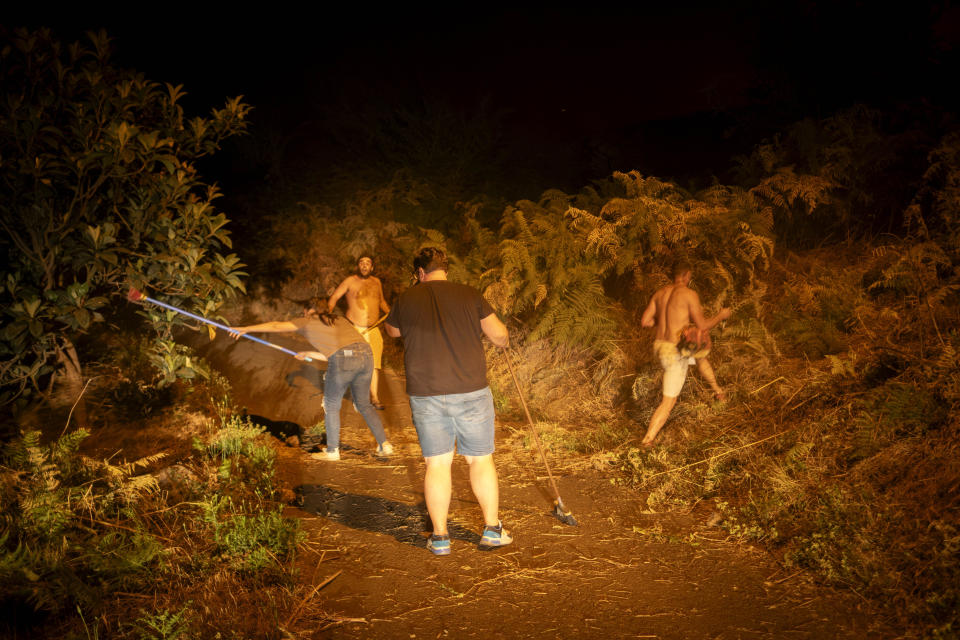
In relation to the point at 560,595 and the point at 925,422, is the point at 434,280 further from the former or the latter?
the point at 925,422

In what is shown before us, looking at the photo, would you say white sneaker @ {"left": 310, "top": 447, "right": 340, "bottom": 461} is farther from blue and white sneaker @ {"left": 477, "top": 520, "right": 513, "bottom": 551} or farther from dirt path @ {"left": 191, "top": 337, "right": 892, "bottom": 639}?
blue and white sneaker @ {"left": 477, "top": 520, "right": 513, "bottom": 551}

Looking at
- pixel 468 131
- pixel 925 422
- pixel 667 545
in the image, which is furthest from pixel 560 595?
pixel 468 131

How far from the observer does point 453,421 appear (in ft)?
13.8

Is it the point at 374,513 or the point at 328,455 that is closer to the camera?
the point at 374,513

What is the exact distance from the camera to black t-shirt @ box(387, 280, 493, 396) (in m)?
4.14

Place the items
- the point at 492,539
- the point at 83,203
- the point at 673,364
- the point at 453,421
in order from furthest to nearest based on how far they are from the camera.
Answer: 1. the point at 673,364
2. the point at 83,203
3. the point at 492,539
4. the point at 453,421

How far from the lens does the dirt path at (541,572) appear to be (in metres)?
3.47

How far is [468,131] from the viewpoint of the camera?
13.6 m

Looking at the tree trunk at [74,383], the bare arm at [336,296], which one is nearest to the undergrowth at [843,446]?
the bare arm at [336,296]

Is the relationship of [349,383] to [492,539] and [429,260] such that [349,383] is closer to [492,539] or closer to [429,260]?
[429,260]

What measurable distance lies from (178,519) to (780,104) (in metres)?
10.8

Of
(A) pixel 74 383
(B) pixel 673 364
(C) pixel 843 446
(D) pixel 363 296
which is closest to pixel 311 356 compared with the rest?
(D) pixel 363 296

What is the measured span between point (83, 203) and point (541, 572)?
5.00 metres

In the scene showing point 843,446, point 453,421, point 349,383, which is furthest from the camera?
point 349,383
